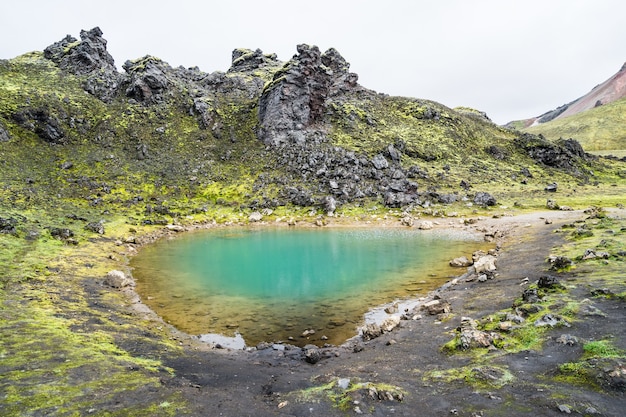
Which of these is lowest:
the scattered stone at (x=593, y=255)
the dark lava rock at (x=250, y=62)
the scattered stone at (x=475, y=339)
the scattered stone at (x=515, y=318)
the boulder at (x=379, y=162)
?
the scattered stone at (x=475, y=339)

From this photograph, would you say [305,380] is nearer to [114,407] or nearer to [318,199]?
[114,407]

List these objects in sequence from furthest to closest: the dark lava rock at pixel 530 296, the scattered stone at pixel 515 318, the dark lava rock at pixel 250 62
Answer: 1. the dark lava rock at pixel 250 62
2. the dark lava rock at pixel 530 296
3. the scattered stone at pixel 515 318

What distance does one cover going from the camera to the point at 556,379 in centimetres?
1239

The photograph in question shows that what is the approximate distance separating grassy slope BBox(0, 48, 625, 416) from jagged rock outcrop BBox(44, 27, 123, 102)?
4239 millimetres

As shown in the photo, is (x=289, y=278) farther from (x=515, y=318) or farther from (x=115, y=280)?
(x=515, y=318)

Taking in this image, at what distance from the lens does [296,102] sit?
105562 millimetres

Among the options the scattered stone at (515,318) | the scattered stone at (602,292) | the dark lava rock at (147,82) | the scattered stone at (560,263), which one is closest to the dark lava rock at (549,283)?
the scattered stone at (602,292)

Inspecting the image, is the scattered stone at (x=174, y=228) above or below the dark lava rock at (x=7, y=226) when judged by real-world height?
below

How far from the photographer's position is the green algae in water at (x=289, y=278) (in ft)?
82.1

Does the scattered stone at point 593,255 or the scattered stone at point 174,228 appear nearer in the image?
the scattered stone at point 593,255

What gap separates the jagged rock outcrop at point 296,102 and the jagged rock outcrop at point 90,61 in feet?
162

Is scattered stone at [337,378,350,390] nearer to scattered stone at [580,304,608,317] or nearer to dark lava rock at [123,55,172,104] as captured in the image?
scattered stone at [580,304,608,317]

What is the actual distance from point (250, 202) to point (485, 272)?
59417 millimetres

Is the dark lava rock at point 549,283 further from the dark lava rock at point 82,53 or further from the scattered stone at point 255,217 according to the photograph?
the dark lava rock at point 82,53
